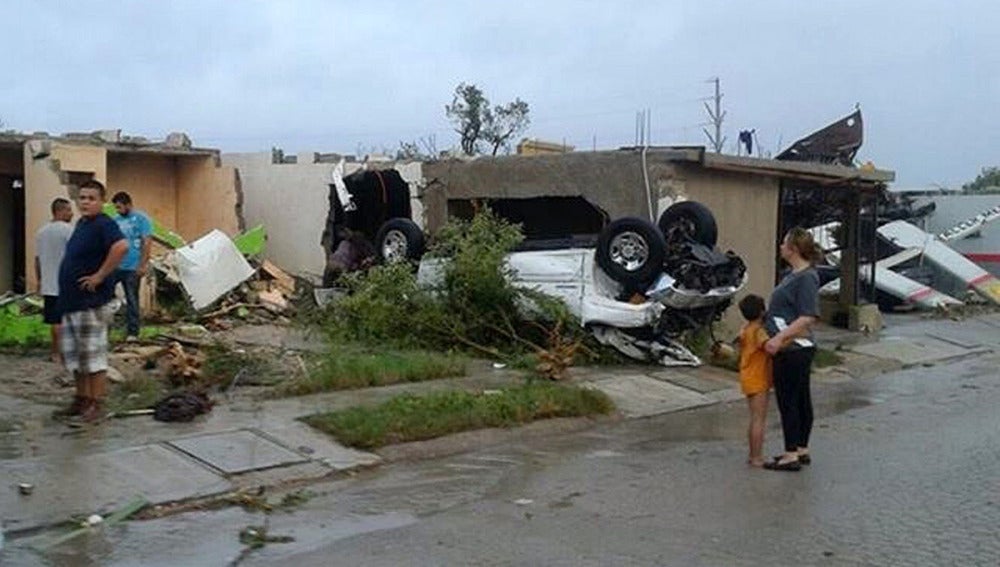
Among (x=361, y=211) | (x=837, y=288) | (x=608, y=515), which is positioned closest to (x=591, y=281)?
(x=361, y=211)

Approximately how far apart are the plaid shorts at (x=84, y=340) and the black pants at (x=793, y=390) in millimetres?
5107

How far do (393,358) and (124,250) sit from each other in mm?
4154

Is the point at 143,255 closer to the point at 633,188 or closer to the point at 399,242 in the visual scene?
the point at 399,242

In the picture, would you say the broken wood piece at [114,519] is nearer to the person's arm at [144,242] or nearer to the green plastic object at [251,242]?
the person's arm at [144,242]

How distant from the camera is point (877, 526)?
7422mm

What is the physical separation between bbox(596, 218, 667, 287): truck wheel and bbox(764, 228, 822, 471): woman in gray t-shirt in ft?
17.8

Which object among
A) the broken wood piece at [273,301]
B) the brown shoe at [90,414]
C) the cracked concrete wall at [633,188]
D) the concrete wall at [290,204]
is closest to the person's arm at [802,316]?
the brown shoe at [90,414]

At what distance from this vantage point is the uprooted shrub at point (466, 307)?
48.4 feet

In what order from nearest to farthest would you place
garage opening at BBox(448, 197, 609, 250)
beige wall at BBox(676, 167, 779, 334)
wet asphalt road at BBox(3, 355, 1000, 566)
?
1. wet asphalt road at BBox(3, 355, 1000, 566)
2. beige wall at BBox(676, 167, 779, 334)
3. garage opening at BBox(448, 197, 609, 250)

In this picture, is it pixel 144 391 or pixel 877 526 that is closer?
pixel 877 526

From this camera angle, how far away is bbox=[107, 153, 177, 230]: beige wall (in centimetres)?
2038

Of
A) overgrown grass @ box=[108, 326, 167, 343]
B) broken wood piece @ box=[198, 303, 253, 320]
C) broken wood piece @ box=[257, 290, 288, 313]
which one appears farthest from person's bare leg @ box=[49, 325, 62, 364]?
broken wood piece @ box=[257, 290, 288, 313]

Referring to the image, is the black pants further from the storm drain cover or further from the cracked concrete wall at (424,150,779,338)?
the cracked concrete wall at (424,150,779,338)

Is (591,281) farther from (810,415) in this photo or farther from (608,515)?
(608,515)
